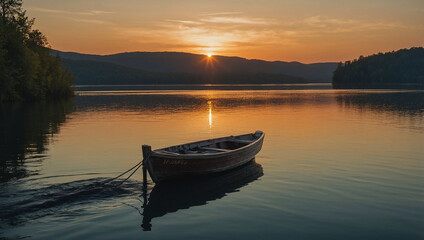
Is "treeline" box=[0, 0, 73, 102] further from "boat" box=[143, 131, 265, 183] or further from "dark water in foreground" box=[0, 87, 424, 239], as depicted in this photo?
"boat" box=[143, 131, 265, 183]

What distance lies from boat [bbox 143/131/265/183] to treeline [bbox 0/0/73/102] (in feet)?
193

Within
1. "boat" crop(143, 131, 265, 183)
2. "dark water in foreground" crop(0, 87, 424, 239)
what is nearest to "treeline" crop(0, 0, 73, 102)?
"dark water in foreground" crop(0, 87, 424, 239)

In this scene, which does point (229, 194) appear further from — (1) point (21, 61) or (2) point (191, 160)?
(1) point (21, 61)

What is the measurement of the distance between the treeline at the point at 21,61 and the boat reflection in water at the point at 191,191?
61.1 meters

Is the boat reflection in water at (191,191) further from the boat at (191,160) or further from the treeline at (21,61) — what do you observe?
the treeline at (21,61)

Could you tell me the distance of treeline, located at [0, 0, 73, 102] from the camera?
235 feet

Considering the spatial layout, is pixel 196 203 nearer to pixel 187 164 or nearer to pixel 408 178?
pixel 187 164

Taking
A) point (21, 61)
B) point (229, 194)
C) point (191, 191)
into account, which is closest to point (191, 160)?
point (191, 191)

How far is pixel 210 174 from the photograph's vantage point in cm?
2041

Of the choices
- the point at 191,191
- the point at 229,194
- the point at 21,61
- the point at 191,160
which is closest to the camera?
the point at 229,194

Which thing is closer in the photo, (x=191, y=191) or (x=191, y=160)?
(x=191, y=191)

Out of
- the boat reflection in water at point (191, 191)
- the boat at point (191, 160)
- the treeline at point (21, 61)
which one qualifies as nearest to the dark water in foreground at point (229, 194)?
the boat reflection in water at point (191, 191)

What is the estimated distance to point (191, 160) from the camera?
19.0m

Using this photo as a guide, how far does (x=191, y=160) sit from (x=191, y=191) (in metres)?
1.74
